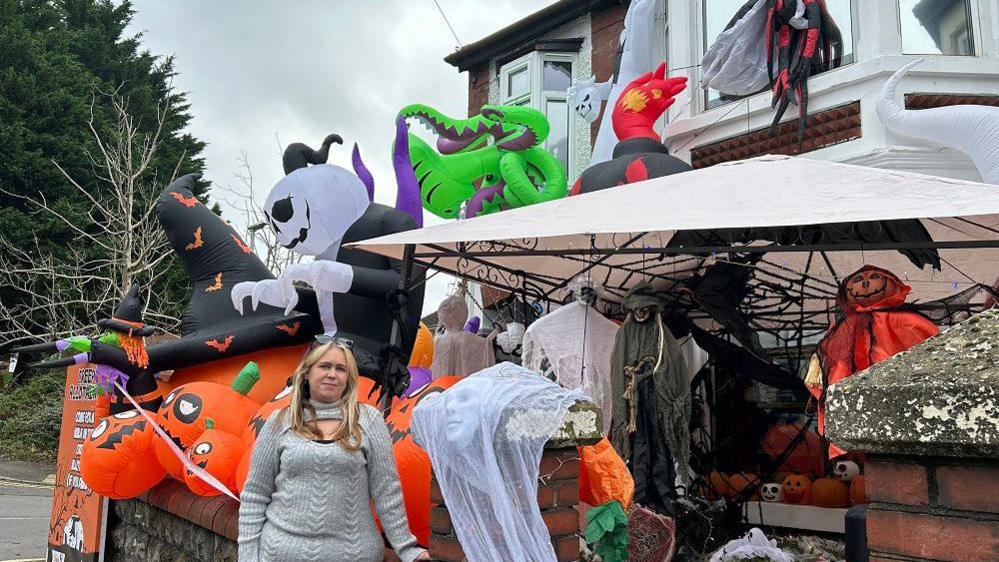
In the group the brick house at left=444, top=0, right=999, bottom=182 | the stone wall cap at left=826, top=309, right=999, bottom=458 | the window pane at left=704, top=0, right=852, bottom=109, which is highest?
the window pane at left=704, top=0, right=852, bottom=109

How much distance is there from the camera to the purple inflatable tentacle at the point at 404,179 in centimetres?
573

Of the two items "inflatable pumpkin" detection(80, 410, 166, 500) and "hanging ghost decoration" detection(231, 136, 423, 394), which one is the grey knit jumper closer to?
"hanging ghost decoration" detection(231, 136, 423, 394)

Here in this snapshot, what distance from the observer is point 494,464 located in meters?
2.63

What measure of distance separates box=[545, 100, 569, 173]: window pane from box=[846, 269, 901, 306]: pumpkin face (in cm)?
783

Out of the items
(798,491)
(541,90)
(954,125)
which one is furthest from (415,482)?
(541,90)

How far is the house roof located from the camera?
39.1 ft

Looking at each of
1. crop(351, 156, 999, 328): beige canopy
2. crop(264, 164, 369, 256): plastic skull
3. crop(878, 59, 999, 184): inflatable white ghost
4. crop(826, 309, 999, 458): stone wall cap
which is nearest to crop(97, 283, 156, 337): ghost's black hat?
crop(264, 164, 369, 256): plastic skull

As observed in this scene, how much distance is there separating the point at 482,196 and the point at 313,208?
4.09 metres

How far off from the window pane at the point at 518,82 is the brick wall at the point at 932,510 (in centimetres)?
1130

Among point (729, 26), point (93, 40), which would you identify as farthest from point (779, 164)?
point (93, 40)

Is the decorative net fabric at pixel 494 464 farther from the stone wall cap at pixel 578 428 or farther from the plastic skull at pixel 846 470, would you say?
the plastic skull at pixel 846 470

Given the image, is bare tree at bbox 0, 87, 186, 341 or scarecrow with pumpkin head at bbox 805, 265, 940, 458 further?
bare tree at bbox 0, 87, 186, 341

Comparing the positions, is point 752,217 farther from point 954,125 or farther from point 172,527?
point 172,527

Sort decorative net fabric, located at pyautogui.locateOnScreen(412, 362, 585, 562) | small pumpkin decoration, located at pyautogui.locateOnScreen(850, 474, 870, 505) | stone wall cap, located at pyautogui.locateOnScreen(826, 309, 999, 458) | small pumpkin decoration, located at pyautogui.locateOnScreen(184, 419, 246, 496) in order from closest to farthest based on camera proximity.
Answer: stone wall cap, located at pyautogui.locateOnScreen(826, 309, 999, 458)
decorative net fabric, located at pyautogui.locateOnScreen(412, 362, 585, 562)
small pumpkin decoration, located at pyautogui.locateOnScreen(184, 419, 246, 496)
small pumpkin decoration, located at pyautogui.locateOnScreen(850, 474, 870, 505)
